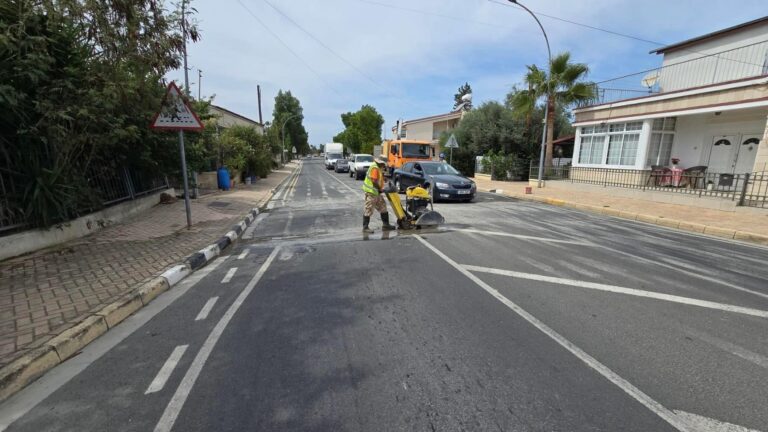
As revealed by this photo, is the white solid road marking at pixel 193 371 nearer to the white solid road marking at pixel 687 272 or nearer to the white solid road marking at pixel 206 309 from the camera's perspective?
the white solid road marking at pixel 206 309

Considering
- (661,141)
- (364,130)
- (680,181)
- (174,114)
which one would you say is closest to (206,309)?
(174,114)

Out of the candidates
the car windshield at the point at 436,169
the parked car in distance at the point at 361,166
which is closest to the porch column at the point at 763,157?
the car windshield at the point at 436,169

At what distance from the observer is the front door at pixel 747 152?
45.2 feet

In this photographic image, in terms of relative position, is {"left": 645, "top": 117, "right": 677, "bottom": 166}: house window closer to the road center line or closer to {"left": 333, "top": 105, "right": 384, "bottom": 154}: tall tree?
the road center line

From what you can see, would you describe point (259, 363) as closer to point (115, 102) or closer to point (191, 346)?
point (191, 346)

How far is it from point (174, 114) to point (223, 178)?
384 inches

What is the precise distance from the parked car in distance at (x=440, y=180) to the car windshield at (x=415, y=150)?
572 centimetres

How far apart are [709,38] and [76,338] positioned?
2419 centimetres

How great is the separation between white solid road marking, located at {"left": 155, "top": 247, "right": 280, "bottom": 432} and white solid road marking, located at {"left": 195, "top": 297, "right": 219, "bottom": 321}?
0.75 ft

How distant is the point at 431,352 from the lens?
10.3 feet

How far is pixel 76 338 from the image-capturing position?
3414 mm

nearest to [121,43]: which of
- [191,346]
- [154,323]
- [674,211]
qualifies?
[154,323]

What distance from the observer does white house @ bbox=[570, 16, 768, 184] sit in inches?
Answer: 533

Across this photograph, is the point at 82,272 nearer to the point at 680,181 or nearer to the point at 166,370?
the point at 166,370
